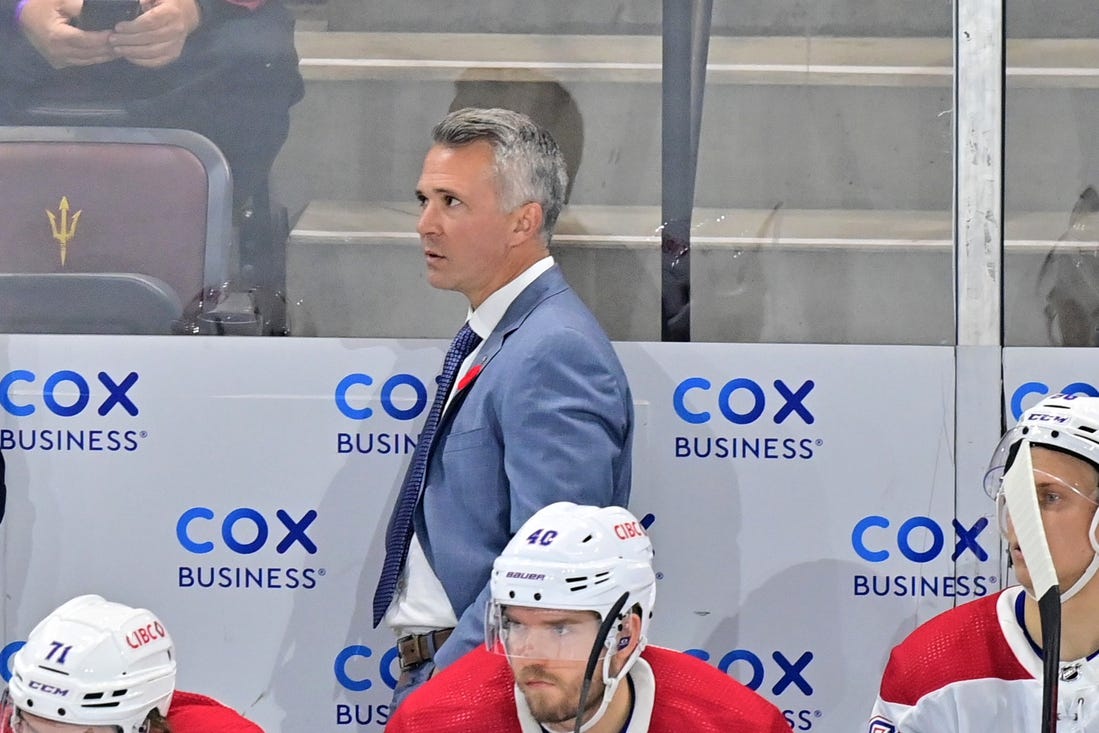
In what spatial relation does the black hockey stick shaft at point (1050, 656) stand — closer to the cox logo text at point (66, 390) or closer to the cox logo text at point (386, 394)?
the cox logo text at point (386, 394)

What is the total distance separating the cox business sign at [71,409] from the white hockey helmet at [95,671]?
3.01ft

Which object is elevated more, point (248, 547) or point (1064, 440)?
point (1064, 440)

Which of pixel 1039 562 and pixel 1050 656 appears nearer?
pixel 1050 656

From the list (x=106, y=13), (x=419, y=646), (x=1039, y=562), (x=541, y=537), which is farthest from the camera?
(x=106, y=13)

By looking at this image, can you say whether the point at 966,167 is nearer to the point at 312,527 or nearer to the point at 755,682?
the point at 755,682

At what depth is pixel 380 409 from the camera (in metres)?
3.47

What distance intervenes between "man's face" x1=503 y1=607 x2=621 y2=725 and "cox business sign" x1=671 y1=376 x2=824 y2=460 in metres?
0.96

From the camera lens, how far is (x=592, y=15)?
3475mm

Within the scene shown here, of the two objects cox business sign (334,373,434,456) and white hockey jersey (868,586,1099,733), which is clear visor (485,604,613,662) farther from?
cox business sign (334,373,434,456)

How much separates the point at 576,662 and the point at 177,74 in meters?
1.64

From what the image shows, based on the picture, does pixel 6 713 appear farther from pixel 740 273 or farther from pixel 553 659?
pixel 740 273

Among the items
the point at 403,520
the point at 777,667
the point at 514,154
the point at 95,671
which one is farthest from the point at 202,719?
the point at 777,667

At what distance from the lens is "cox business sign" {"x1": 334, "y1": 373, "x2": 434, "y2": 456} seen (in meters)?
3.46

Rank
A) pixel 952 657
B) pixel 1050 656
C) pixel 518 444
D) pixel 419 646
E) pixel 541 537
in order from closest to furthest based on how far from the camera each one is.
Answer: pixel 1050 656
pixel 541 537
pixel 952 657
pixel 518 444
pixel 419 646
